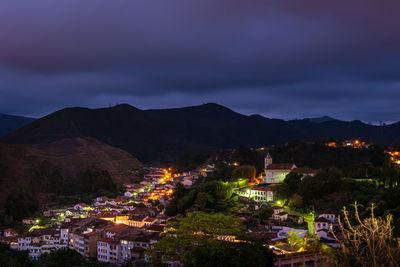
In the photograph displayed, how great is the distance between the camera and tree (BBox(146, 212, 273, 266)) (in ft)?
47.9

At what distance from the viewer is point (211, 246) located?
14914mm

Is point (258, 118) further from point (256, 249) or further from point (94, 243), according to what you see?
point (256, 249)

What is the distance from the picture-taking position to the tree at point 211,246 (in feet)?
47.9

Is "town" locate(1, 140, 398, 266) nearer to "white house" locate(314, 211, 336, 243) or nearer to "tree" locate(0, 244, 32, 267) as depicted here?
"white house" locate(314, 211, 336, 243)

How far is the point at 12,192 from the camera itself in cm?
5353

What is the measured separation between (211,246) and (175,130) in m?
133

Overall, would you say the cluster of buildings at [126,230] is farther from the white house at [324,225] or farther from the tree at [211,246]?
the tree at [211,246]

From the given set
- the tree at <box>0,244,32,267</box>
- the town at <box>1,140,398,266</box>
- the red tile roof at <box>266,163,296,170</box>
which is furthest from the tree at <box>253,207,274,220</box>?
the tree at <box>0,244,32,267</box>

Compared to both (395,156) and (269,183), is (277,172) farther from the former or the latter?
(395,156)

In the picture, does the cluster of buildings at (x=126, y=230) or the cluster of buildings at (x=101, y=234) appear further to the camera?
the cluster of buildings at (x=101, y=234)

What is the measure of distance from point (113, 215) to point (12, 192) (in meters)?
23.2

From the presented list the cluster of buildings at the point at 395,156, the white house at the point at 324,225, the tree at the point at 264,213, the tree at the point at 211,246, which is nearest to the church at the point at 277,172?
the tree at the point at 264,213

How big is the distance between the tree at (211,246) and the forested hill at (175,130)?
9070cm

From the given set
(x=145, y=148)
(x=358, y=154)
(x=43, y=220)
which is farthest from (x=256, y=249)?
(x=145, y=148)
